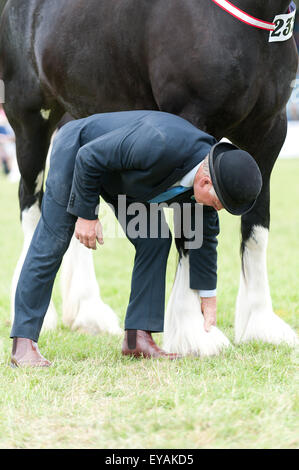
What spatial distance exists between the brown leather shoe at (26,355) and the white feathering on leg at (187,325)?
71cm

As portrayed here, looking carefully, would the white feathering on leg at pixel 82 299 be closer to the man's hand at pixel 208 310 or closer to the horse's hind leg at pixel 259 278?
the horse's hind leg at pixel 259 278

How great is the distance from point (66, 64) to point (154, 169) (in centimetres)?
129

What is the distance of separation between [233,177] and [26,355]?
1.37 meters

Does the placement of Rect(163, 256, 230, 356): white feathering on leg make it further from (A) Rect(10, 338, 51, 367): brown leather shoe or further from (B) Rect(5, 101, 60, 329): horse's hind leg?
(B) Rect(5, 101, 60, 329): horse's hind leg

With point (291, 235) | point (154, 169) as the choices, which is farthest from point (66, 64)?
point (291, 235)

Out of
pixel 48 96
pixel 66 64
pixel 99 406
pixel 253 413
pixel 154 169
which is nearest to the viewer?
pixel 253 413

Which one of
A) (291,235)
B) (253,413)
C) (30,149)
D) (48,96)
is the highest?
(48,96)

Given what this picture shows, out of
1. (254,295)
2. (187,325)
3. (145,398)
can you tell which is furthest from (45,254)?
(254,295)

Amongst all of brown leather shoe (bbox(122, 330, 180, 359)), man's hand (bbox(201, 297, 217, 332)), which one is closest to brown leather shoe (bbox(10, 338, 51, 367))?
brown leather shoe (bbox(122, 330, 180, 359))

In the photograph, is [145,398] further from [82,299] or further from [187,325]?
[82,299]

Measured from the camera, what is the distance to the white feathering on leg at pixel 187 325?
13.1 feet

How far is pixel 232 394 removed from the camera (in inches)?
122

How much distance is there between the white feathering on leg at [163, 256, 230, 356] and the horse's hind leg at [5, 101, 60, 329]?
4.28 ft
